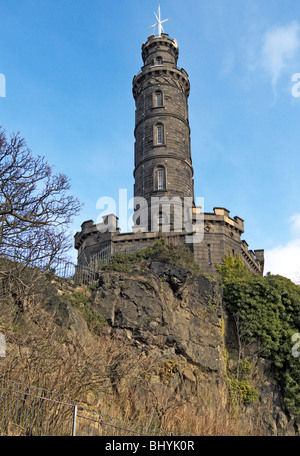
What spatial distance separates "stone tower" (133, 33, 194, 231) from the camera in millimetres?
29234

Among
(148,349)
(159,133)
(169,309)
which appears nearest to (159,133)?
(159,133)

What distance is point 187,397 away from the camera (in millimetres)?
15250

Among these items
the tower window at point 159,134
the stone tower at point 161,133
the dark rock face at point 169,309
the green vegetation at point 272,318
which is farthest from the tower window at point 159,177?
the dark rock face at point 169,309

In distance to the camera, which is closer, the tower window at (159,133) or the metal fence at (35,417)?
the metal fence at (35,417)

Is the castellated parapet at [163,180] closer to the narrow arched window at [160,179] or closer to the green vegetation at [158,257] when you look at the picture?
the narrow arched window at [160,179]

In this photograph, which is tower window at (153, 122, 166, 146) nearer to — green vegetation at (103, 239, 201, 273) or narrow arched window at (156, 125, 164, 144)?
narrow arched window at (156, 125, 164, 144)

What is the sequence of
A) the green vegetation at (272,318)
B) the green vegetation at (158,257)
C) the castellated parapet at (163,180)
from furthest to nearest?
the castellated parapet at (163,180), the green vegetation at (158,257), the green vegetation at (272,318)

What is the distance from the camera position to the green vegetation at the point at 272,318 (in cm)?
1866

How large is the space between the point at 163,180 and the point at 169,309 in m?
12.7

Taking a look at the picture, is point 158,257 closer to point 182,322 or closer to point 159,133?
point 182,322

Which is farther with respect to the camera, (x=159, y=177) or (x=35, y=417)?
(x=159, y=177)

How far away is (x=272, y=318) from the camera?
20.0 metres

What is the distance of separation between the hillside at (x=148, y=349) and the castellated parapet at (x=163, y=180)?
3014 mm
